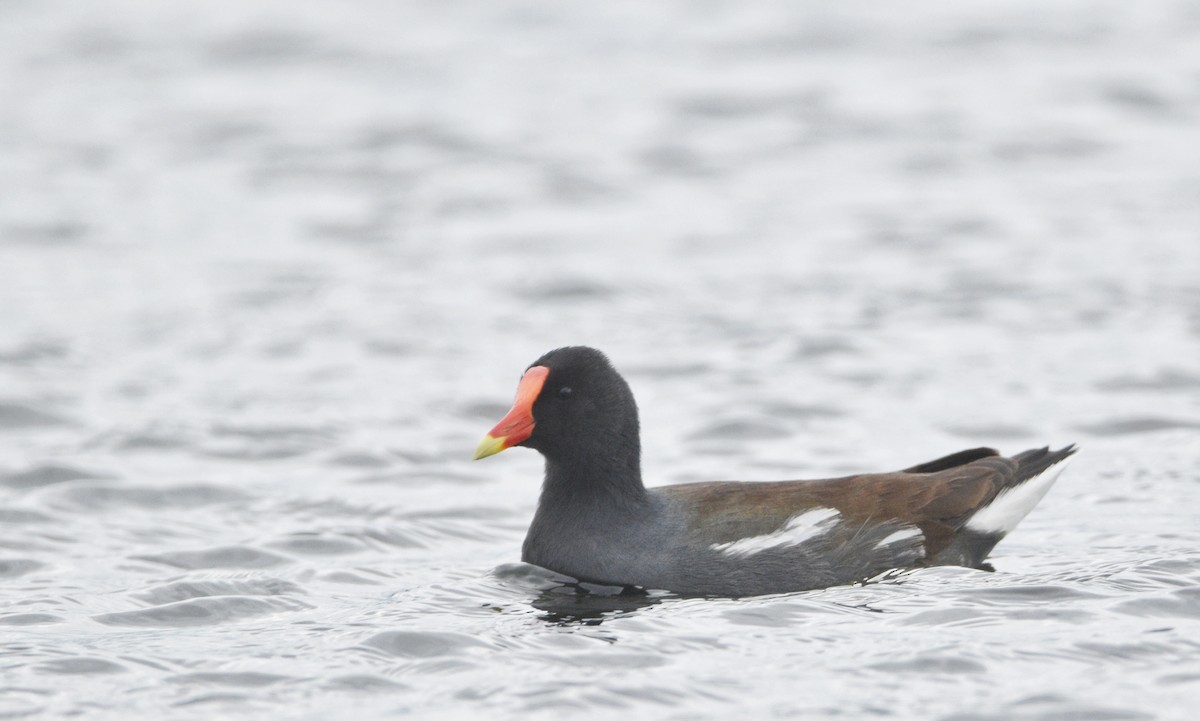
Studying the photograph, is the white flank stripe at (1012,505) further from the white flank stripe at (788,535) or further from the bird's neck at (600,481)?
the bird's neck at (600,481)

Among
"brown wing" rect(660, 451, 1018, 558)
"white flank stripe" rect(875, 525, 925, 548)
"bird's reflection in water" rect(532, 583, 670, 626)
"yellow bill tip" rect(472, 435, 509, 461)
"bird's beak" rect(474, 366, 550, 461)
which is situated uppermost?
"bird's beak" rect(474, 366, 550, 461)

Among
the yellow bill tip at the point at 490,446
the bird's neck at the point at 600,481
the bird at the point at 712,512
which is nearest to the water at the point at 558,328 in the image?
the bird at the point at 712,512

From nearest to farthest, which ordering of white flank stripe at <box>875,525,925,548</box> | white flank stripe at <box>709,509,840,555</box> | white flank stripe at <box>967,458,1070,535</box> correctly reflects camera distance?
white flank stripe at <box>709,509,840,555</box> → white flank stripe at <box>875,525,925,548</box> → white flank stripe at <box>967,458,1070,535</box>

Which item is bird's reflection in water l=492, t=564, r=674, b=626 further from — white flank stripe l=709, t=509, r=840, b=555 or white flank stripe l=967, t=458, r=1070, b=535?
white flank stripe l=967, t=458, r=1070, b=535

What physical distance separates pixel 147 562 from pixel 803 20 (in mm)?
14075

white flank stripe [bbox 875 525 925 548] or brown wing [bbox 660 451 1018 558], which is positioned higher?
brown wing [bbox 660 451 1018 558]

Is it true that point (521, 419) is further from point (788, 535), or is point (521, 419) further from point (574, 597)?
point (788, 535)

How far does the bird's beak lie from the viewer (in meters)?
8.16

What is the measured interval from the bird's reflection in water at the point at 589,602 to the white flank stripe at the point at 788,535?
0.36 m

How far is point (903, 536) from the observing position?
8.09 m

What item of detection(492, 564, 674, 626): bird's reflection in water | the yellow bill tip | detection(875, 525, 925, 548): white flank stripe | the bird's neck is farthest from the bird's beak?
detection(875, 525, 925, 548): white flank stripe

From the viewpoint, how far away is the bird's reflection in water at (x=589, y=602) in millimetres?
7621

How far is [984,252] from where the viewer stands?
1452cm

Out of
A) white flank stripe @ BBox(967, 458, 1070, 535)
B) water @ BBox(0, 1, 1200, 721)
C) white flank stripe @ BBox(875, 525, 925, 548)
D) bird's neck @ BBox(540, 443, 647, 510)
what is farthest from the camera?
white flank stripe @ BBox(967, 458, 1070, 535)
